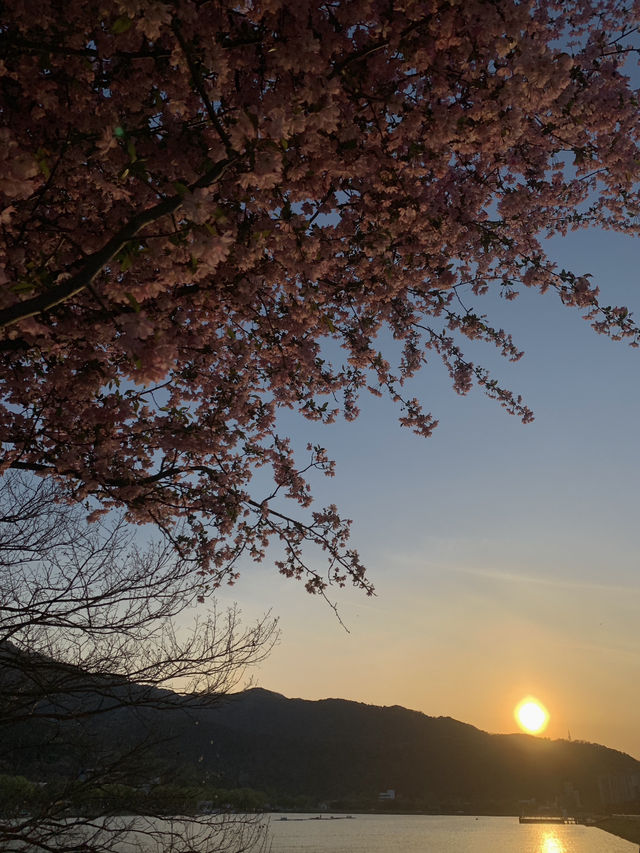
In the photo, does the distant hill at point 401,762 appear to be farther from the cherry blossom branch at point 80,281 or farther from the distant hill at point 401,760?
the cherry blossom branch at point 80,281

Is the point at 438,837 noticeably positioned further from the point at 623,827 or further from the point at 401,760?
the point at 623,827

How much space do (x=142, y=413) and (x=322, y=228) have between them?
2.59 meters

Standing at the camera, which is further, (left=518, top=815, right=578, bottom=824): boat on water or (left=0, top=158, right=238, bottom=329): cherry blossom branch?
(left=518, top=815, right=578, bottom=824): boat on water

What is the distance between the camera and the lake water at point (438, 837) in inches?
2761

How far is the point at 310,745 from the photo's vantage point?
90875mm

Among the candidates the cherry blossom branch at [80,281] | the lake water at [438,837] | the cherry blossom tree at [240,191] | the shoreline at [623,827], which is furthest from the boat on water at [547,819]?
the cherry blossom branch at [80,281]

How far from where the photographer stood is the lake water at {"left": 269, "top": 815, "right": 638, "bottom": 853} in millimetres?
70125

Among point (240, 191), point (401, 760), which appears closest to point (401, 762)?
point (401, 760)

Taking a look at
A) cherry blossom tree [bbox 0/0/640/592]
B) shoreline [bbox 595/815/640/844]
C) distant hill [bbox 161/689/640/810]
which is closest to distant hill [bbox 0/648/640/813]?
distant hill [bbox 161/689/640/810]

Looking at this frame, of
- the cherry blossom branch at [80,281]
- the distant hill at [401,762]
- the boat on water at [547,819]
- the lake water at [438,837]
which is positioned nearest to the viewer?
the cherry blossom branch at [80,281]

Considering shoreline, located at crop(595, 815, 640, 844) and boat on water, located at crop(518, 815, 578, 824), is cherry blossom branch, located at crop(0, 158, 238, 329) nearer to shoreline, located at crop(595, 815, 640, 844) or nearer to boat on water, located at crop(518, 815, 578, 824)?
shoreline, located at crop(595, 815, 640, 844)

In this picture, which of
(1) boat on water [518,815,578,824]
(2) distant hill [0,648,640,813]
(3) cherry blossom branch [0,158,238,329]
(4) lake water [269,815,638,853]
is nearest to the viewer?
(3) cherry blossom branch [0,158,238,329]

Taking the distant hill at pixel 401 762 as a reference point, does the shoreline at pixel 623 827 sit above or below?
below

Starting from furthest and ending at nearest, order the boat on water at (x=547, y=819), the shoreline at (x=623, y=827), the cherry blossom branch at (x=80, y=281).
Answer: the boat on water at (x=547, y=819), the shoreline at (x=623, y=827), the cherry blossom branch at (x=80, y=281)
